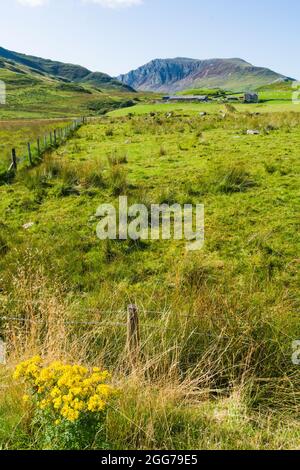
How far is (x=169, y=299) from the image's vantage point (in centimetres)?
663

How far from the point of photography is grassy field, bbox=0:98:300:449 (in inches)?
171

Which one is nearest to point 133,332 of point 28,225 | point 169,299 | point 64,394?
point 64,394

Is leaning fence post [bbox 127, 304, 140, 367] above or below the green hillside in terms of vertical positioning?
below

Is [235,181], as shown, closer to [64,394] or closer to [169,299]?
[169,299]

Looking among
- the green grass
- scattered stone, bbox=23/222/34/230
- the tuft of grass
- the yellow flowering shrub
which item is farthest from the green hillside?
the yellow flowering shrub

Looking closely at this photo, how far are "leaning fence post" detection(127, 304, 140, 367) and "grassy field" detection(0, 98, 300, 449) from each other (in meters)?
0.13

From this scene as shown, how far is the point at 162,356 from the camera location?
5.23m

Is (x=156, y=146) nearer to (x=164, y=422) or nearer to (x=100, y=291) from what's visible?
(x=100, y=291)

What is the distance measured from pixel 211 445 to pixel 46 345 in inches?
92.6

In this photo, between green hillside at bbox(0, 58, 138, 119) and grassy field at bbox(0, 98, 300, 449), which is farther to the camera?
green hillside at bbox(0, 58, 138, 119)

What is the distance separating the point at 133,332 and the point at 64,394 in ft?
4.23

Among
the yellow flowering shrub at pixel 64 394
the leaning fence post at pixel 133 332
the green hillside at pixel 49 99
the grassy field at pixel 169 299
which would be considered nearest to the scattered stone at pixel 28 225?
the grassy field at pixel 169 299

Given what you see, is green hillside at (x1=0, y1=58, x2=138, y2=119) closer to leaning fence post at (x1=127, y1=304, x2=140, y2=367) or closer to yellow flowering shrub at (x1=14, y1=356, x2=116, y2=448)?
leaning fence post at (x1=127, y1=304, x2=140, y2=367)

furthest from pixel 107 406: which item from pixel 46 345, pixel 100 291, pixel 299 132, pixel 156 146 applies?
pixel 299 132
